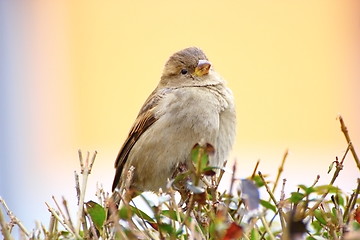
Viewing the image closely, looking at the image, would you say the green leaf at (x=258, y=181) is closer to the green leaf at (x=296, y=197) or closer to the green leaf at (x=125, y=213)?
the green leaf at (x=296, y=197)

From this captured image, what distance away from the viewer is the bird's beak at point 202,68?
8.96 feet

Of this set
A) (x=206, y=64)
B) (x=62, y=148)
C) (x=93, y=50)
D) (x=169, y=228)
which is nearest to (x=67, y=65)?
(x=93, y=50)

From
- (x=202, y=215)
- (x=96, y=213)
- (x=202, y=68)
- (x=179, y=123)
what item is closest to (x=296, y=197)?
(x=202, y=215)

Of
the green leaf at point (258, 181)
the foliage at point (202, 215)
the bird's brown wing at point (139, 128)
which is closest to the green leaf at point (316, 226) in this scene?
the foliage at point (202, 215)

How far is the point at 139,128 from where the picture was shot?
2.76 meters

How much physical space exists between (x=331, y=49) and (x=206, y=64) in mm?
2728

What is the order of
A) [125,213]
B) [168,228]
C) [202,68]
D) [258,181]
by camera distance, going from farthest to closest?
[202,68] → [258,181] → [125,213] → [168,228]

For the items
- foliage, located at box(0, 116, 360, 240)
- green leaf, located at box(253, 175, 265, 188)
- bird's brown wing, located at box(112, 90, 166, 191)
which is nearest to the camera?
foliage, located at box(0, 116, 360, 240)

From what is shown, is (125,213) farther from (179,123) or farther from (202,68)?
(202,68)

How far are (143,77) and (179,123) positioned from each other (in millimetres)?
2614

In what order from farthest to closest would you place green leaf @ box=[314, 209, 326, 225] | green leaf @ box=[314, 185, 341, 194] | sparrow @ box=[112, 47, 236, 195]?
sparrow @ box=[112, 47, 236, 195] < green leaf @ box=[314, 209, 326, 225] < green leaf @ box=[314, 185, 341, 194]

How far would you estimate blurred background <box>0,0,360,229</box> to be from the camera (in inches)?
203

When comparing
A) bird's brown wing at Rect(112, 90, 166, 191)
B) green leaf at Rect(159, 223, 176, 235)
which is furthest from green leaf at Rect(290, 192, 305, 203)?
bird's brown wing at Rect(112, 90, 166, 191)

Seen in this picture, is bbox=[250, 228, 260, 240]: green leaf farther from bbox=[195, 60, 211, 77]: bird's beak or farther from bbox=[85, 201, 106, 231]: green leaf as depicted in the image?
bbox=[195, 60, 211, 77]: bird's beak
